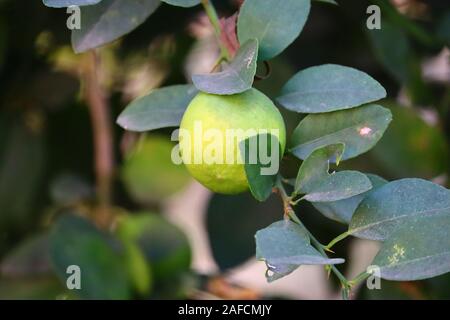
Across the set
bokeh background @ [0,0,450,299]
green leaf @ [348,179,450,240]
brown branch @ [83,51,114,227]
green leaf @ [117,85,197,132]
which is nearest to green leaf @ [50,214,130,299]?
bokeh background @ [0,0,450,299]

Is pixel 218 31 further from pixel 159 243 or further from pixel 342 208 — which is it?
pixel 159 243

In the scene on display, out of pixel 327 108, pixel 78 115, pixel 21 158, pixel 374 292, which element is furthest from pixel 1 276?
pixel 327 108

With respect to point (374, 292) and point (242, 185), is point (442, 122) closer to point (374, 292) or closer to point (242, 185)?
point (374, 292)

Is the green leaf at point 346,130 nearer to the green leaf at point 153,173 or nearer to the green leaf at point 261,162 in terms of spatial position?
the green leaf at point 261,162

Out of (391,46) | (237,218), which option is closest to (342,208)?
(391,46)

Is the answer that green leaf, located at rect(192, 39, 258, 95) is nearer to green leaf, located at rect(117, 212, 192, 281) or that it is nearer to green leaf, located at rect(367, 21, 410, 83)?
green leaf, located at rect(367, 21, 410, 83)

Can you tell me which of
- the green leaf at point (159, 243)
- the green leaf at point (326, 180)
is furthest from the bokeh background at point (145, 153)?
the green leaf at point (326, 180)

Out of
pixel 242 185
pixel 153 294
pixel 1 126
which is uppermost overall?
pixel 1 126
